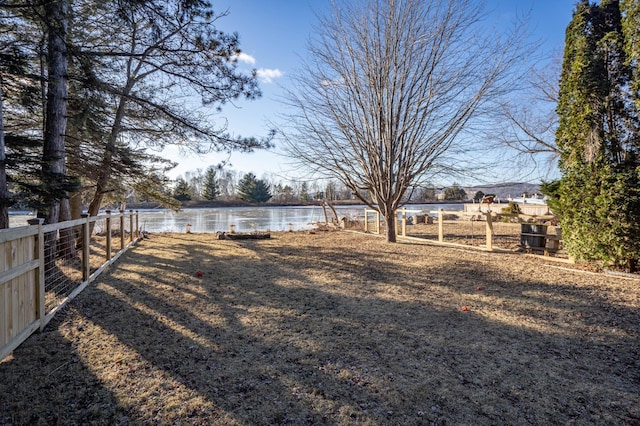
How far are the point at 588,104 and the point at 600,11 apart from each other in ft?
5.90

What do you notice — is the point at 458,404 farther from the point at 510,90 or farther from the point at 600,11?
the point at 510,90

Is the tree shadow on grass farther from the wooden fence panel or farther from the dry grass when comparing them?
the wooden fence panel

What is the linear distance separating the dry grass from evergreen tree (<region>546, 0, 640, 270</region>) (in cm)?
76

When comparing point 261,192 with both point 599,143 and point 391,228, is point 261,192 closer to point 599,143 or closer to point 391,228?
point 391,228

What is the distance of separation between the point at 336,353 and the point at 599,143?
605 cm

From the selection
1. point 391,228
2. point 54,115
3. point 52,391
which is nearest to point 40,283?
point 52,391

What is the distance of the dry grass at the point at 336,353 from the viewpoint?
2082mm

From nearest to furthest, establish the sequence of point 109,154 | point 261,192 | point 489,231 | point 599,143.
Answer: point 599,143 → point 109,154 → point 489,231 → point 261,192

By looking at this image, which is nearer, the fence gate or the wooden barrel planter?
the fence gate

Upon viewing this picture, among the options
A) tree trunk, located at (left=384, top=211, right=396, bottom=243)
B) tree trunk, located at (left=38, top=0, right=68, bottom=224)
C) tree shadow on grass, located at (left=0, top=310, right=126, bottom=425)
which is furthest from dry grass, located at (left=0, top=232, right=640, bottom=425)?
tree trunk, located at (left=384, top=211, right=396, bottom=243)

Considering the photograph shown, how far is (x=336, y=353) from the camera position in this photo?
285 centimetres

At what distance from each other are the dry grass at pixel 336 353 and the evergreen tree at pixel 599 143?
0.76 metres

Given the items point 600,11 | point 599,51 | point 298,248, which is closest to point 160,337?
point 298,248

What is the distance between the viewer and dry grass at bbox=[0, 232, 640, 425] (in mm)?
2082
